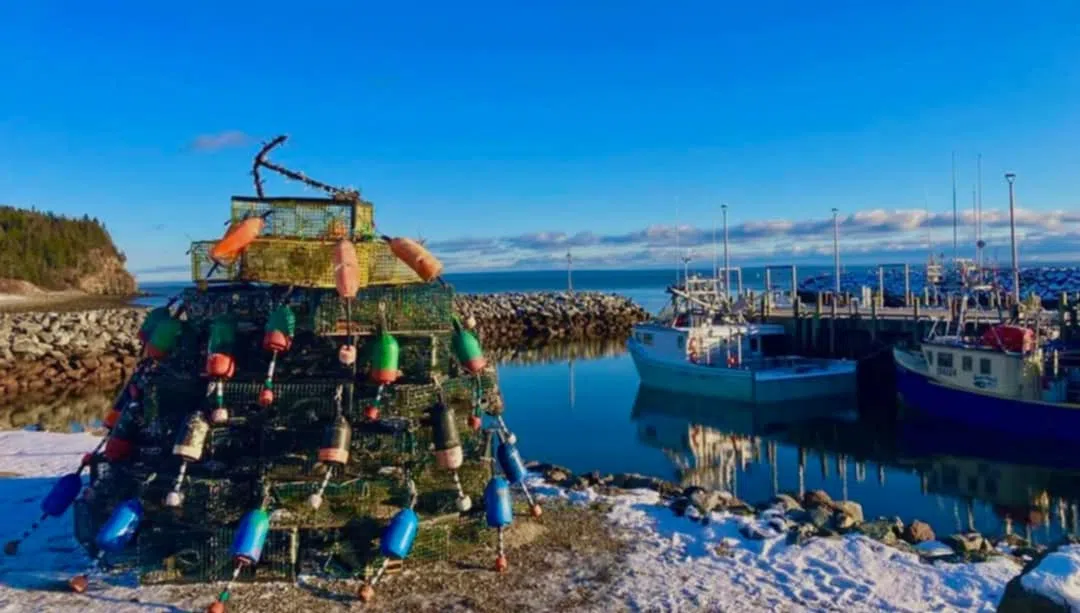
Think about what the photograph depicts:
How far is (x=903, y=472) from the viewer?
19234 mm

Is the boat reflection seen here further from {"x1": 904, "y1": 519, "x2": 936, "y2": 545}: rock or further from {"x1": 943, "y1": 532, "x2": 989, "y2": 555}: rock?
{"x1": 943, "y1": 532, "x2": 989, "y2": 555}: rock

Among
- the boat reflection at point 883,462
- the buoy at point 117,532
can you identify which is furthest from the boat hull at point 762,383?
the buoy at point 117,532

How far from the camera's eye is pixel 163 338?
9.95 meters

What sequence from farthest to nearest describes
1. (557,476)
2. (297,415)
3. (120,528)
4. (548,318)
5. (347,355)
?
1. (548,318)
2. (557,476)
3. (297,415)
4. (347,355)
5. (120,528)

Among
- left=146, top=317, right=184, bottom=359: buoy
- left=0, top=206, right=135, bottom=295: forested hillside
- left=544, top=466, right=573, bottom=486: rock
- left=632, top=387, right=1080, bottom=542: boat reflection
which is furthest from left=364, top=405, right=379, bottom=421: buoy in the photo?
left=0, top=206, right=135, bottom=295: forested hillside

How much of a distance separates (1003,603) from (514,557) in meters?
5.02

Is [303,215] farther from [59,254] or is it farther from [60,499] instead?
[59,254]

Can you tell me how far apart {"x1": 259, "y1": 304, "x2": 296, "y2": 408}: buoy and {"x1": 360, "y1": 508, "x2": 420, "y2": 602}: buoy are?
1879 millimetres

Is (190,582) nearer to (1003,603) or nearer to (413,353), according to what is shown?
(413,353)

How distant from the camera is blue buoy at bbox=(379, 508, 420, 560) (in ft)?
27.2

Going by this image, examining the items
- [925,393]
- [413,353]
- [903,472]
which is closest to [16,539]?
[413,353]

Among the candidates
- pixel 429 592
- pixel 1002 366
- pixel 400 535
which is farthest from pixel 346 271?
pixel 1002 366

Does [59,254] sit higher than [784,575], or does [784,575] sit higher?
[59,254]

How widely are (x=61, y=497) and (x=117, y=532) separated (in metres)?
1.99
